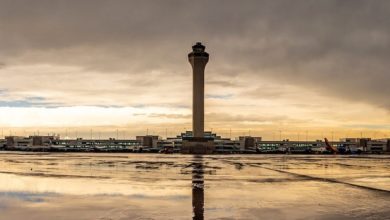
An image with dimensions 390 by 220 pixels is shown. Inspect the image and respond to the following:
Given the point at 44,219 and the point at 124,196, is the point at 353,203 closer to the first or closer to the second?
the point at 124,196

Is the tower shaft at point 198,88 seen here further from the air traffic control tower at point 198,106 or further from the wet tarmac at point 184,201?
the wet tarmac at point 184,201

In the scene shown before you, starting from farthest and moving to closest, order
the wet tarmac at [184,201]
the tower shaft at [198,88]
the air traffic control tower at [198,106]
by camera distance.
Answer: the tower shaft at [198,88], the air traffic control tower at [198,106], the wet tarmac at [184,201]

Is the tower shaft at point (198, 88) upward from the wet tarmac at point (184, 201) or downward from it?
upward

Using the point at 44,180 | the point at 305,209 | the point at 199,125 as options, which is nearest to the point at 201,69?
the point at 199,125

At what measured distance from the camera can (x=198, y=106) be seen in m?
178

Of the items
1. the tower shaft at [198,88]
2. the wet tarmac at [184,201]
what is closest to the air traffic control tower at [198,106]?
the tower shaft at [198,88]

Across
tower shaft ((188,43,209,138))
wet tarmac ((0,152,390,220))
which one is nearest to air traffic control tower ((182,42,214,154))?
tower shaft ((188,43,209,138))

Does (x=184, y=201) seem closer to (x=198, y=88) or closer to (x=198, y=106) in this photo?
(x=198, y=106)

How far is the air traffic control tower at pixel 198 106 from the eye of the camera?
16550cm

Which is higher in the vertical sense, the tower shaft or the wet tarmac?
the tower shaft

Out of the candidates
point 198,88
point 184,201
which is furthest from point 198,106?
point 184,201

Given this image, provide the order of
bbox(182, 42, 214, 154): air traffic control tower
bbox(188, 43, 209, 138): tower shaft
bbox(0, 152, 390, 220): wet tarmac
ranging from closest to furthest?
bbox(0, 152, 390, 220): wet tarmac
bbox(182, 42, 214, 154): air traffic control tower
bbox(188, 43, 209, 138): tower shaft

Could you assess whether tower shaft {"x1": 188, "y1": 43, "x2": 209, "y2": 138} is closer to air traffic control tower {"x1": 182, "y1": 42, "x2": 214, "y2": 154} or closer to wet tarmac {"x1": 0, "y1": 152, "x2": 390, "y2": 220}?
air traffic control tower {"x1": 182, "y1": 42, "x2": 214, "y2": 154}

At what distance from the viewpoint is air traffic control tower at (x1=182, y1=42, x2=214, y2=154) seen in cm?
16550
